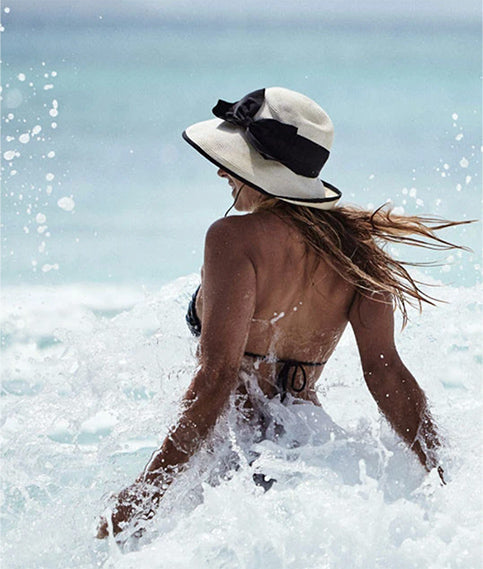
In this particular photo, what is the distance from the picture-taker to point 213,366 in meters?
1.82

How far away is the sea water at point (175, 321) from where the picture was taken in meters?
1.76

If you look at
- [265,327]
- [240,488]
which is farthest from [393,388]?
[240,488]

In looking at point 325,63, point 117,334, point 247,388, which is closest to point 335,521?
point 247,388

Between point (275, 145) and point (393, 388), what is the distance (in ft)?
2.18

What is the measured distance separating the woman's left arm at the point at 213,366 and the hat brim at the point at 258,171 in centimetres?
14

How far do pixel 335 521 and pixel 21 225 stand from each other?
17.8 feet

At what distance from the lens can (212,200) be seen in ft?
23.7

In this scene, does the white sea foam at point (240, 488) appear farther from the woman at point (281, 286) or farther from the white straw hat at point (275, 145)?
the white straw hat at point (275, 145)

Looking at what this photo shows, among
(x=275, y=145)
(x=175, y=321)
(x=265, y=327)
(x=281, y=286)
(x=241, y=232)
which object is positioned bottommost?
(x=175, y=321)

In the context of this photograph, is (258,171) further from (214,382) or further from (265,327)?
(214,382)

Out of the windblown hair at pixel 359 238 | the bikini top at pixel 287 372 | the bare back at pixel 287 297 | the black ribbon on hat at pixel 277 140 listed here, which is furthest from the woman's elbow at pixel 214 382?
the black ribbon on hat at pixel 277 140

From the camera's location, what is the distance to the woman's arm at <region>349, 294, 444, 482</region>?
6.86ft

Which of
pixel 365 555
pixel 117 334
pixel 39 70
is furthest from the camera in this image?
pixel 39 70

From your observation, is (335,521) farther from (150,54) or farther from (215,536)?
(150,54)
